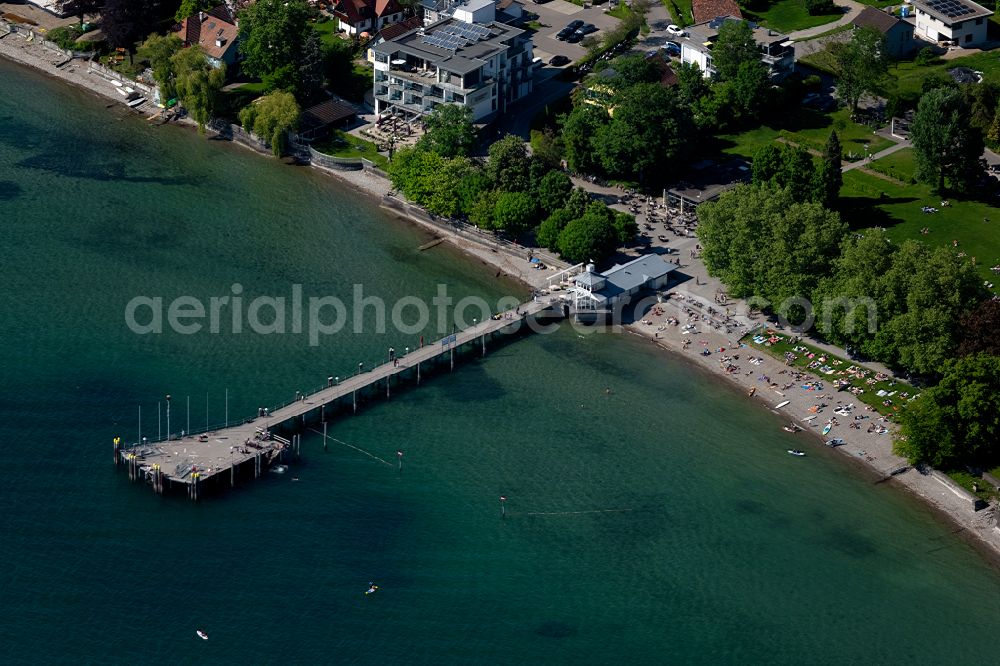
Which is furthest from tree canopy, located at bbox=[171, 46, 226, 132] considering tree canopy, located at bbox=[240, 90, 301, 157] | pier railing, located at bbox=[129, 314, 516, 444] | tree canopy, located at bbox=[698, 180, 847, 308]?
tree canopy, located at bbox=[698, 180, 847, 308]

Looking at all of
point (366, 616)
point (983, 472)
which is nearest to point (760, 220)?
point (983, 472)

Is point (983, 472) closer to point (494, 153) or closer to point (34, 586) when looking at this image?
point (494, 153)

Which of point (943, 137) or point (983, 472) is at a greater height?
point (943, 137)

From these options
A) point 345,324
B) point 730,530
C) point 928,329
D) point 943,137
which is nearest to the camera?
point 730,530

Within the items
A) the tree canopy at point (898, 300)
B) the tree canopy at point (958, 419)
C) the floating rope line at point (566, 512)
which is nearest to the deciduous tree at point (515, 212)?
the tree canopy at point (898, 300)

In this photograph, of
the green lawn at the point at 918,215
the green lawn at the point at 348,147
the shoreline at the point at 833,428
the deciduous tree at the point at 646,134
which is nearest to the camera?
the shoreline at the point at 833,428

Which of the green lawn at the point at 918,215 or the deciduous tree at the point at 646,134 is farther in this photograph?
the deciduous tree at the point at 646,134

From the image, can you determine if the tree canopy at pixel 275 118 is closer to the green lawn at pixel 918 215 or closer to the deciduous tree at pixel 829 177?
the deciduous tree at pixel 829 177

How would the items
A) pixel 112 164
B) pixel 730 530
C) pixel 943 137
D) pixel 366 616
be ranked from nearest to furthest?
pixel 366 616 → pixel 730 530 → pixel 943 137 → pixel 112 164
